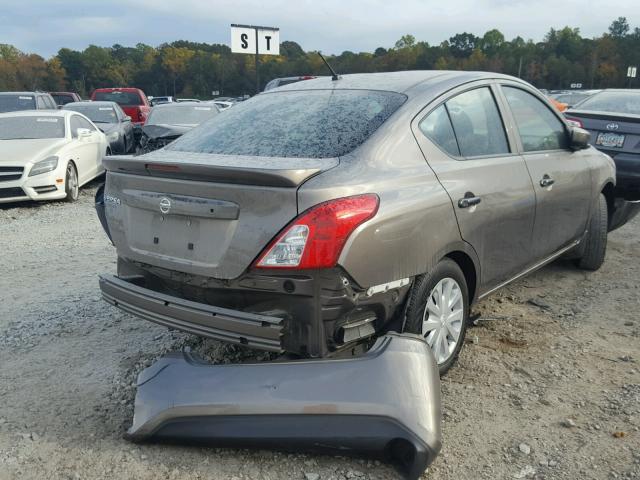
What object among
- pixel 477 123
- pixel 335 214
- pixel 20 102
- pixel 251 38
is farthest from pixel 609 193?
pixel 20 102

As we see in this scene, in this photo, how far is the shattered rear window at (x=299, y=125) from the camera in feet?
9.71

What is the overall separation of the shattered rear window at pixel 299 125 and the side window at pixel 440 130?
0.61ft

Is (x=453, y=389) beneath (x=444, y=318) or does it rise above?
beneath

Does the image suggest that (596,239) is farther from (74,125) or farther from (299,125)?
(74,125)

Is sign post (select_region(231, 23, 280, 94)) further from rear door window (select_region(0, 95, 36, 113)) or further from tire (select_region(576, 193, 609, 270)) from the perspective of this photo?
tire (select_region(576, 193, 609, 270))

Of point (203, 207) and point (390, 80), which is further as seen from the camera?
point (390, 80)

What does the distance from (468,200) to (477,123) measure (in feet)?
2.11

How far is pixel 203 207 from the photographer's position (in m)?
2.66

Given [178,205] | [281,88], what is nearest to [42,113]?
[281,88]

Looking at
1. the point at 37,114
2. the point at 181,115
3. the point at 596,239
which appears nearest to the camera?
the point at 596,239

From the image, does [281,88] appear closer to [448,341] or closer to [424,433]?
[448,341]

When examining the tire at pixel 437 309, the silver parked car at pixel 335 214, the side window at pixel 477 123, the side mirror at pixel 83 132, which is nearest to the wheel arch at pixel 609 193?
the silver parked car at pixel 335 214

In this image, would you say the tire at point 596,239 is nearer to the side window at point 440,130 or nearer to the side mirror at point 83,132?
the side window at point 440,130

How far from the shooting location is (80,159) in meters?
9.57
